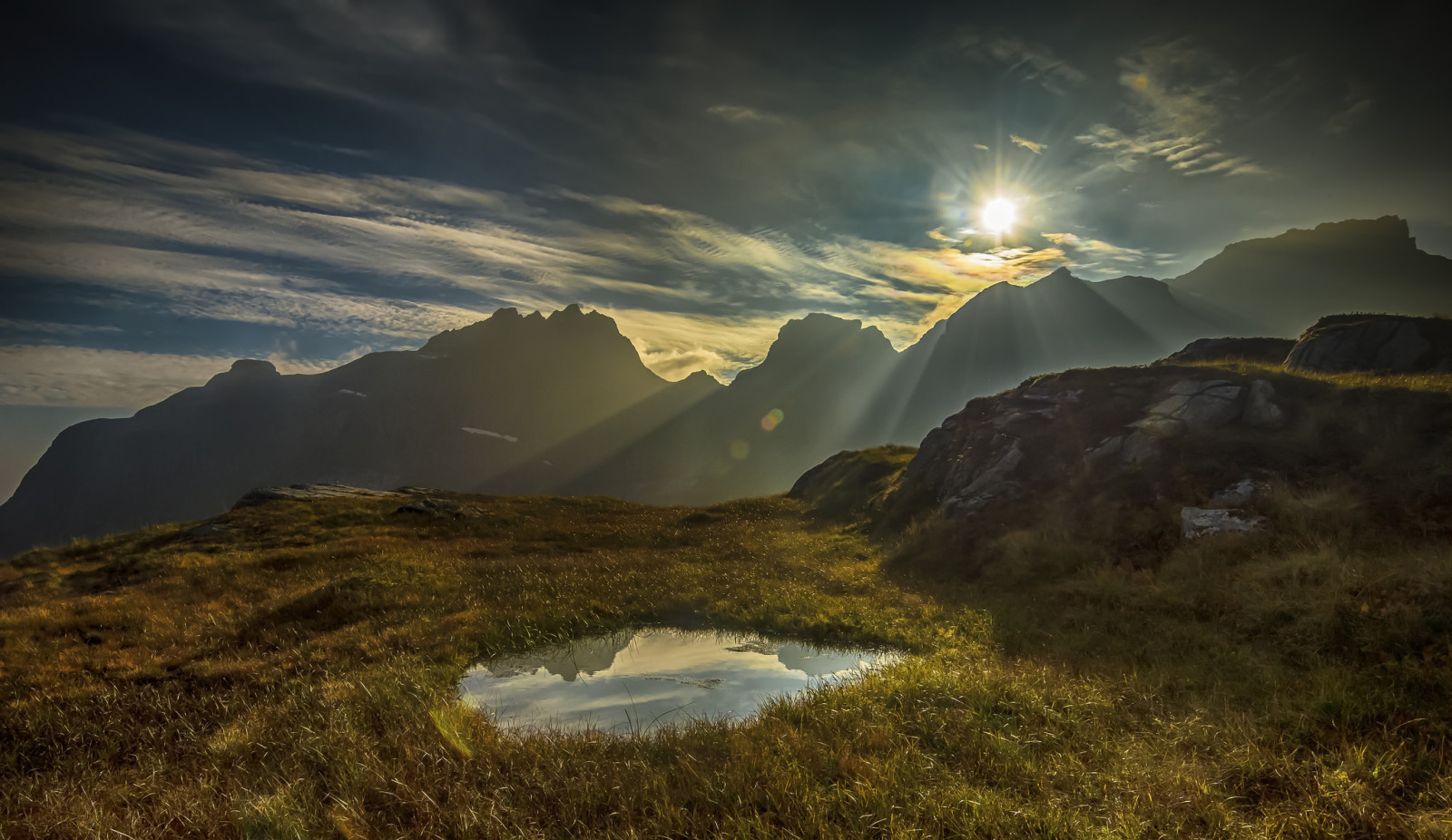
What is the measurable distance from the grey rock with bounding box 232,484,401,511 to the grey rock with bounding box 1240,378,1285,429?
51.4m

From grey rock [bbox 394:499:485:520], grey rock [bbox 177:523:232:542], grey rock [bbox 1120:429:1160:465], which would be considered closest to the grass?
grey rock [bbox 1120:429:1160:465]

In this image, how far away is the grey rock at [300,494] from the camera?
3835 cm

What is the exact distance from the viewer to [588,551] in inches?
1064

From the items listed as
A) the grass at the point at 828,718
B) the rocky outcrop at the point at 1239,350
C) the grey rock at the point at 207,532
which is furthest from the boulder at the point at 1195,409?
the grey rock at the point at 207,532

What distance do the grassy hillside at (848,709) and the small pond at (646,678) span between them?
2.63 ft

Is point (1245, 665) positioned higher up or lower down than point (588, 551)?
higher up

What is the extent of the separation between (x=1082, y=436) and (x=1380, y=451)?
770 cm

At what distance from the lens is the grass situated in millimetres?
5504

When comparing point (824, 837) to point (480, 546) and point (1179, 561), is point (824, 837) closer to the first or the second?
point (1179, 561)

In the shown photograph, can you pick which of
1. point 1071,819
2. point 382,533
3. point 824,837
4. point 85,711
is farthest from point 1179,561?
point 382,533

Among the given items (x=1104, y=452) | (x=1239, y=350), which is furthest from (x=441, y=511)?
(x=1239, y=350)

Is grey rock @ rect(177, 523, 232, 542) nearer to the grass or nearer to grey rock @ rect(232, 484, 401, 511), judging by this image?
grey rock @ rect(232, 484, 401, 511)

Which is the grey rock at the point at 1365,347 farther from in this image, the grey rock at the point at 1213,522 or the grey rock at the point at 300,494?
the grey rock at the point at 300,494

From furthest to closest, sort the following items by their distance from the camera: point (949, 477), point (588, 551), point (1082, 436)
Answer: point (588, 551)
point (949, 477)
point (1082, 436)
